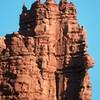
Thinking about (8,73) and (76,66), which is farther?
(76,66)

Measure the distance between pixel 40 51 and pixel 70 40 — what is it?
18.6 feet

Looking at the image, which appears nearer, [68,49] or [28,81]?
[28,81]

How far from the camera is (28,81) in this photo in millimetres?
→ 55656

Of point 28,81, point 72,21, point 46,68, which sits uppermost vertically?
point 72,21

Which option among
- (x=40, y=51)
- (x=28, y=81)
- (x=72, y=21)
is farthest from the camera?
(x=72, y=21)

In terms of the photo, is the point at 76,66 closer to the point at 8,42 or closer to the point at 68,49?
the point at 68,49

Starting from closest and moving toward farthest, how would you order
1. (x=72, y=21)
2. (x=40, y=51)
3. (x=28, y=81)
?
(x=28, y=81) → (x=40, y=51) → (x=72, y=21)

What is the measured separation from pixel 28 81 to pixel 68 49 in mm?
27851

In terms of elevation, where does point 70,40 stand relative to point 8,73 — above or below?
above

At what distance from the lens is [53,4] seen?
8531 cm

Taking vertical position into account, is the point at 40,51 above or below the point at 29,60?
above

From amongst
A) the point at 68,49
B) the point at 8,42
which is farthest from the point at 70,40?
the point at 8,42

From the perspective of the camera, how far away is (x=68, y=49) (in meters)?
83.2

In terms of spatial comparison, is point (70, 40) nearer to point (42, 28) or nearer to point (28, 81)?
point (42, 28)
